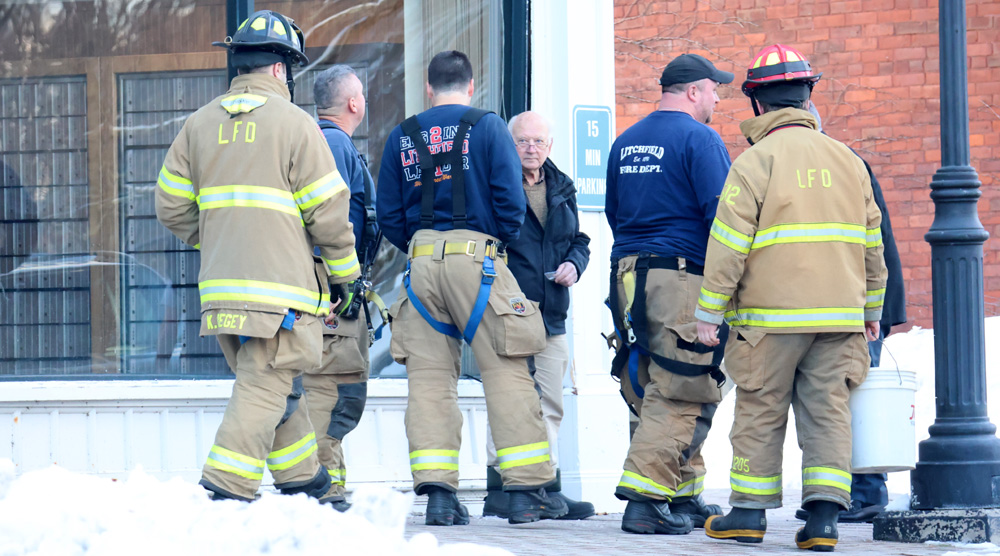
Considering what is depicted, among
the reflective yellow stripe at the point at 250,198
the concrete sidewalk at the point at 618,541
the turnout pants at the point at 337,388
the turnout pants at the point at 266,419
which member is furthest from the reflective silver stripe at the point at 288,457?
the reflective yellow stripe at the point at 250,198

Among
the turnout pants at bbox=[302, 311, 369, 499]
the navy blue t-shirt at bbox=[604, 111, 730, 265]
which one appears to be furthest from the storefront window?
the navy blue t-shirt at bbox=[604, 111, 730, 265]

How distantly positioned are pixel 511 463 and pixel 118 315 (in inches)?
113

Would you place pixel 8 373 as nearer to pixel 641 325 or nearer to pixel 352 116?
pixel 352 116

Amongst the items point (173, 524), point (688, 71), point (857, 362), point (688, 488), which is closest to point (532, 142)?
point (688, 71)

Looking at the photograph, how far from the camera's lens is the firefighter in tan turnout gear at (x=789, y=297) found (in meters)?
4.75

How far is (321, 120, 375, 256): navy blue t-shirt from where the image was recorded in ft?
18.7

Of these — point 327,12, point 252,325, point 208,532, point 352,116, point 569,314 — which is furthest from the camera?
point 327,12

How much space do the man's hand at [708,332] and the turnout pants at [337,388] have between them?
171 centimetres

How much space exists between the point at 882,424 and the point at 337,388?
249 centimetres

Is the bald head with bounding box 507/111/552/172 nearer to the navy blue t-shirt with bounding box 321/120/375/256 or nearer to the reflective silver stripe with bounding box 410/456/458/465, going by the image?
the navy blue t-shirt with bounding box 321/120/375/256

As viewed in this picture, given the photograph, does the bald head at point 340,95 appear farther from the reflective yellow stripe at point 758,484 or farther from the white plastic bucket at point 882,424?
the white plastic bucket at point 882,424

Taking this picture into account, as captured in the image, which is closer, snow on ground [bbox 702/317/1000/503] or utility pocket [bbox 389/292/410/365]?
utility pocket [bbox 389/292/410/365]

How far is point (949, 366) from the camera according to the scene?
17.5ft

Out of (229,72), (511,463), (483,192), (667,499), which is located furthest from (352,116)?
(667,499)
